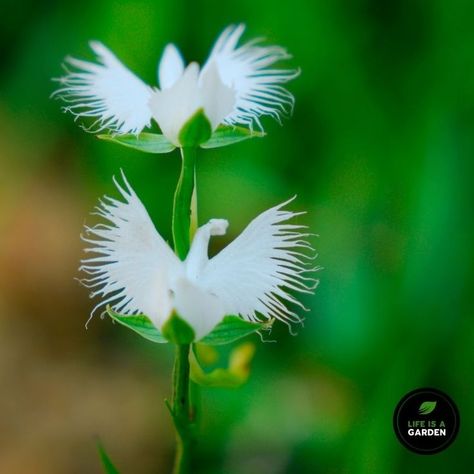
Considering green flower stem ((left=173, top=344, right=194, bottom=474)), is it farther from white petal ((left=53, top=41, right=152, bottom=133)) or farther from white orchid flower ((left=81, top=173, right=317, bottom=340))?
white petal ((left=53, top=41, right=152, bottom=133))

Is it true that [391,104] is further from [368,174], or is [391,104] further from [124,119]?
[124,119]

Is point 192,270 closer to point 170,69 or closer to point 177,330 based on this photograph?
point 177,330

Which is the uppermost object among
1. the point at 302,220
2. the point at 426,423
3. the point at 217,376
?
the point at 302,220

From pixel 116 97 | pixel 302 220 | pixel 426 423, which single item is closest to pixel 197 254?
pixel 116 97

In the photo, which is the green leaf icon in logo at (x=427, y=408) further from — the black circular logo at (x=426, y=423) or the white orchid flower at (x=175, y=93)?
the white orchid flower at (x=175, y=93)

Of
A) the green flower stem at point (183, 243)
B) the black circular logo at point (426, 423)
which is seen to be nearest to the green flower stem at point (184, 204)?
→ the green flower stem at point (183, 243)

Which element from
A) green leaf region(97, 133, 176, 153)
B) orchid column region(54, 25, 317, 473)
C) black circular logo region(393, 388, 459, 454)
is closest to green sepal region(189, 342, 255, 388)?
orchid column region(54, 25, 317, 473)
